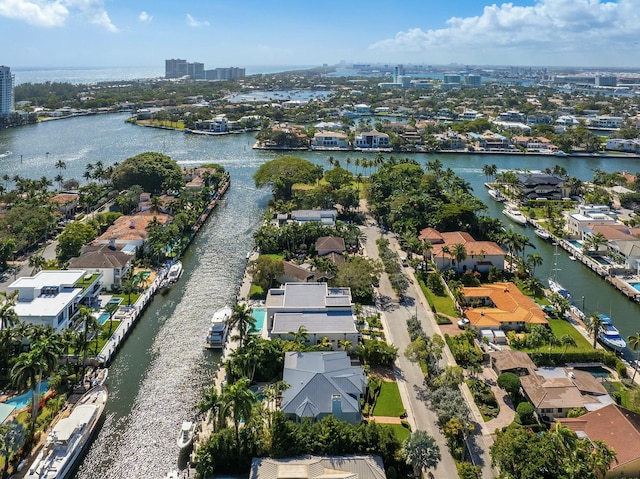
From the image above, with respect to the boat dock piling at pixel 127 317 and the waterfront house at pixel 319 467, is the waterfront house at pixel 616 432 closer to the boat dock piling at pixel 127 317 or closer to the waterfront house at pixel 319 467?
the waterfront house at pixel 319 467

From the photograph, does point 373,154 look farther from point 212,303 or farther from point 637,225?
point 212,303

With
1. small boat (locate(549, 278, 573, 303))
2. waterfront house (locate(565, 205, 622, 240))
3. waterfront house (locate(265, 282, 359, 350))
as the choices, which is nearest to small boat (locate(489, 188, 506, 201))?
waterfront house (locate(565, 205, 622, 240))

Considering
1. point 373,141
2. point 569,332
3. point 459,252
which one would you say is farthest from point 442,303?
point 373,141

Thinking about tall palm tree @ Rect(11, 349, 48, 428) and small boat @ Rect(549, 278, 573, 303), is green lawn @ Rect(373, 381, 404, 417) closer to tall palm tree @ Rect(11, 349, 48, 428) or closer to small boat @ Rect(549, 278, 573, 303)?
tall palm tree @ Rect(11, 349, 48, 428)

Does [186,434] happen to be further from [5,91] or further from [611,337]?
[5,91]

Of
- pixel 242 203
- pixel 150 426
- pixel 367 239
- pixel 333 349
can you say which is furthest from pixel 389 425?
pixel 242 203

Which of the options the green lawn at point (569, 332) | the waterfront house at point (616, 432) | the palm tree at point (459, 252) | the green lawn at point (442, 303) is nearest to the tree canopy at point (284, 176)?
the palm tree at point (459, 252)
